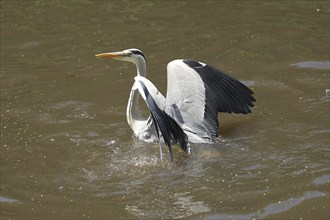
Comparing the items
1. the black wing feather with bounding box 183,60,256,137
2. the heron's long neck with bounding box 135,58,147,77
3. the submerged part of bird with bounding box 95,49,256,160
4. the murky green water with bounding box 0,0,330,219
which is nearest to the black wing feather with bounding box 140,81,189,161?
the submerged part of bird with bounding box 95,49,256,160

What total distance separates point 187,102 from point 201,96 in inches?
7.4

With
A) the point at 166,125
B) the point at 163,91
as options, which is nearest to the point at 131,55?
the point at 163,91

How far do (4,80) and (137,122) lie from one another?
2155 millimetres

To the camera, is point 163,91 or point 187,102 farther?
point 163,91

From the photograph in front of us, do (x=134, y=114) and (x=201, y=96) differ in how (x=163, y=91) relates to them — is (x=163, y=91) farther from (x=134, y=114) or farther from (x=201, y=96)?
(x=201, y=96)

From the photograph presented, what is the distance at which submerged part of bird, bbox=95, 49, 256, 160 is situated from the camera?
7.25 metres

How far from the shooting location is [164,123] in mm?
7027

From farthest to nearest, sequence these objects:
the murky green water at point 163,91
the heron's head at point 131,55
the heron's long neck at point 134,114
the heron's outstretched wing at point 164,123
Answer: the heron's head at point 131,55 < the heron's long neck at point 134,114 < the heron's outstretched wing at point 164,123 < the murky green water at point 163,91

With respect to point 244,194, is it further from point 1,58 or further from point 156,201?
point 1,58

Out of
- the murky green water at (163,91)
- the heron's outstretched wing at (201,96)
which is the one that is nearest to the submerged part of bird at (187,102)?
the heron's outstretched wing at (201,96)

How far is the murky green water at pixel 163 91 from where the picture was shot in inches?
258

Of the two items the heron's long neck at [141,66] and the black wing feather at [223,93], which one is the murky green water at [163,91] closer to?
the black wing feather at [223,93]

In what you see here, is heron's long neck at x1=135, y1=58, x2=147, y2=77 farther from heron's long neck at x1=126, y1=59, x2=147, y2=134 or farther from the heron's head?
heron's long neck at x1=126, y1=59, x2=147, y2=134

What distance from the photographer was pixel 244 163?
7262 millimetres
